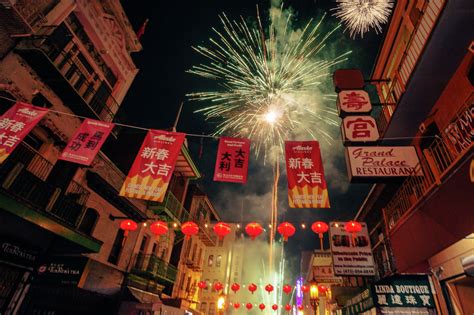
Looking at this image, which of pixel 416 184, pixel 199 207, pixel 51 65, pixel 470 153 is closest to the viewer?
pixel 470 153

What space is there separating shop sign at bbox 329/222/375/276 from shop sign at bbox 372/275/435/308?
197cm

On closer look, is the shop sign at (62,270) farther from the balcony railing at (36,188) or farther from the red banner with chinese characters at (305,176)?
the red banner with chinese characters at (305,176)

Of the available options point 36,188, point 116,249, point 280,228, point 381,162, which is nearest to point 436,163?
point 381,162

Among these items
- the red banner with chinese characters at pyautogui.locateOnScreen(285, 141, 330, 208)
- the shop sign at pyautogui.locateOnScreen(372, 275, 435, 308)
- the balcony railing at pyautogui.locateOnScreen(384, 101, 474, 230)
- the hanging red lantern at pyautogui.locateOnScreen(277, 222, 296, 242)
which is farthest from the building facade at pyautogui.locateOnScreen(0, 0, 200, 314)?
the shop sign at pyautogui.locateOnScreen(372, 275, 435, 308)

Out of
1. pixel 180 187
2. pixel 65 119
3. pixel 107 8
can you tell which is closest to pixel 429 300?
pixel 65 119

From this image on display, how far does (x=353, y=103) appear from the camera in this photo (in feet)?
31.8

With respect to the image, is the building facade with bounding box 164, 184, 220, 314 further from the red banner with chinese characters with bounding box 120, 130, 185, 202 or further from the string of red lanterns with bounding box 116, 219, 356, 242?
the red banner with chinese characters with bounding box 120, 130, 185, 202

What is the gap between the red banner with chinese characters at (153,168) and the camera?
7469 mm

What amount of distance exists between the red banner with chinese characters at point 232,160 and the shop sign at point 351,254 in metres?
6.49

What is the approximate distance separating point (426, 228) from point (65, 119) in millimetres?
14222

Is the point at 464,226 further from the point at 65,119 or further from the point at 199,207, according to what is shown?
the point at 199,207

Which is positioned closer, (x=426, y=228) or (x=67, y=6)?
(x=426, y=228)

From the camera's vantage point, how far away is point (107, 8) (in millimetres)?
15047

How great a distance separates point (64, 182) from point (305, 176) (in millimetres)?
10310
